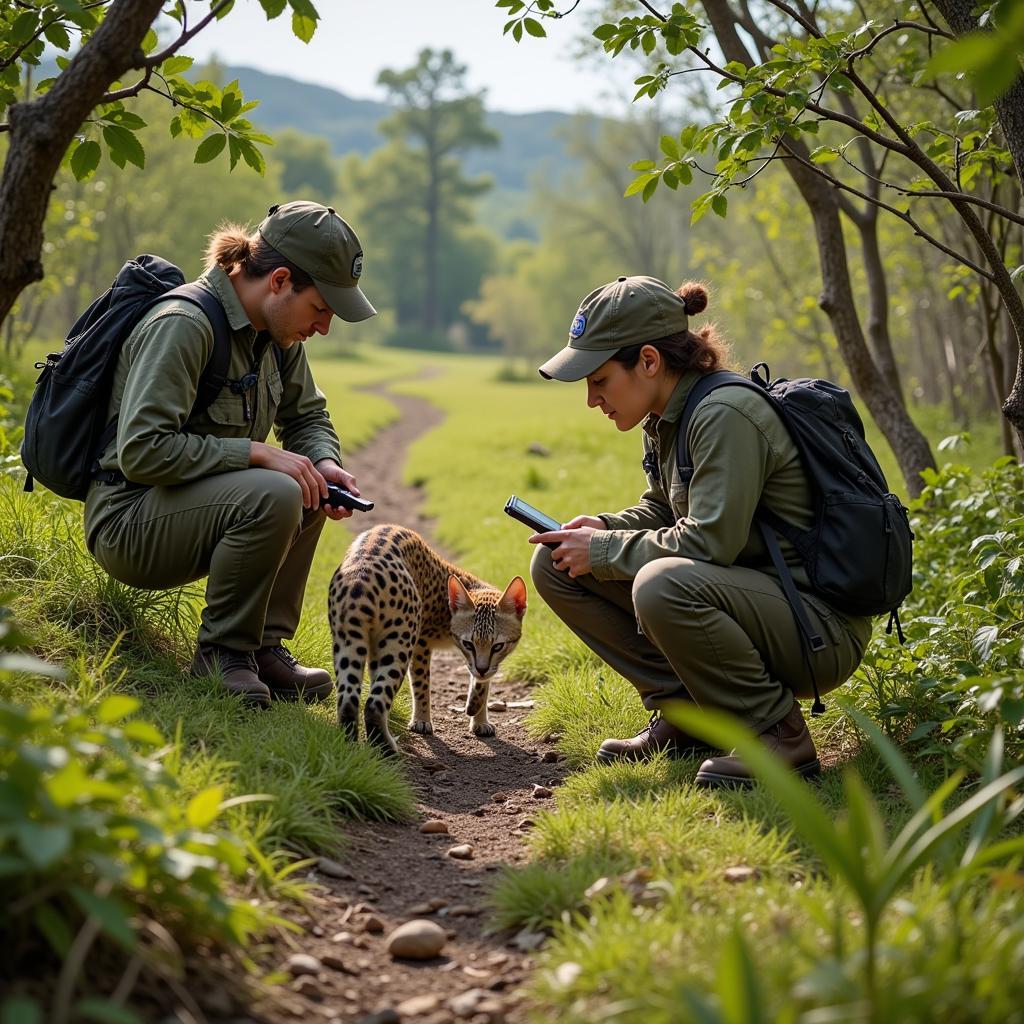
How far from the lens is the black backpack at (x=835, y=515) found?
4.57 metres

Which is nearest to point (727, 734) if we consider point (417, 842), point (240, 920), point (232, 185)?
point (240, 920)

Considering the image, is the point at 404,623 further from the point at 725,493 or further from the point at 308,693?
the point at 725,493

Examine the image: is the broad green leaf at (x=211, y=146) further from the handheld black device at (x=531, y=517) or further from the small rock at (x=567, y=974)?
the small rock at (x=567, y=974)

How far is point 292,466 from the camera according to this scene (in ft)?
17.0

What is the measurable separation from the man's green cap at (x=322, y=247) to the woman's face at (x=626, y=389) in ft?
4.30

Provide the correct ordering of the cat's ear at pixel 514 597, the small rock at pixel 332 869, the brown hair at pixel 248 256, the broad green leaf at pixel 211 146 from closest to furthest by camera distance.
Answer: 1. the small rock at pixel 332 869
2. the broad green leaf at pixel 211 146
3. the brown hair at pixel 248 256
4. the cat's ear at pixel 514 597

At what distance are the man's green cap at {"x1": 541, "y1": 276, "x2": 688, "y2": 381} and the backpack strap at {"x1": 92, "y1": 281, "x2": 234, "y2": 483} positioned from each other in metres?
1.63

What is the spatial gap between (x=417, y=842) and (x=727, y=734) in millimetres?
2348

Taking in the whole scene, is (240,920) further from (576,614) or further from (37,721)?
(576,614)

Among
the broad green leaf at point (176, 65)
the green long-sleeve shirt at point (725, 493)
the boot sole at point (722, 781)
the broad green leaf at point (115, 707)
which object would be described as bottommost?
the boot sole at point (722, 781)

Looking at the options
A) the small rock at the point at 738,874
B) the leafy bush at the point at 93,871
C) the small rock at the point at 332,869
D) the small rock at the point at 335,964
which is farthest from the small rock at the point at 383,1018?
the small rock at the point at 738,874

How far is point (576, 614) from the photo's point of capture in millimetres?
5414

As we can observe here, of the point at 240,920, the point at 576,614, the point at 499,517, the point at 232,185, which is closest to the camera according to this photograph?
the point at 240,920

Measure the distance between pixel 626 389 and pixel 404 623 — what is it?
1.61m
